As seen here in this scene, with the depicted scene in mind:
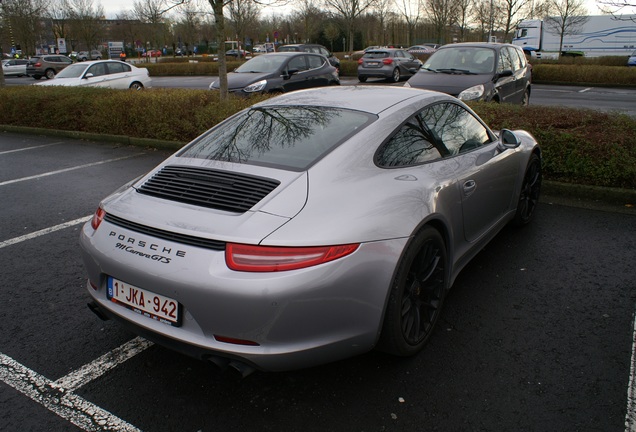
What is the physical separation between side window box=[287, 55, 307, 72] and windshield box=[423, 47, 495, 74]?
13.0 feet

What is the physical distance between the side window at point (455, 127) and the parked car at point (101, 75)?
1459 cm

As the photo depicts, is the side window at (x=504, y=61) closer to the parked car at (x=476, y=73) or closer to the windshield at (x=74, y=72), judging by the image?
the parked car at (x=476, y=73)

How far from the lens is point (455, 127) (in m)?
3.82

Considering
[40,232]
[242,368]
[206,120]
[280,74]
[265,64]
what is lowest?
[40,232]

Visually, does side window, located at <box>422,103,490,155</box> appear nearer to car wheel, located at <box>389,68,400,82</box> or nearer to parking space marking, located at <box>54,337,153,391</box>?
parking space marking, located at <box>54,337,153,391</box>

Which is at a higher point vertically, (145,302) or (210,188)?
(210,188)

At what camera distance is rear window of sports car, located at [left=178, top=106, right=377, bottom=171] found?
3.02 meters

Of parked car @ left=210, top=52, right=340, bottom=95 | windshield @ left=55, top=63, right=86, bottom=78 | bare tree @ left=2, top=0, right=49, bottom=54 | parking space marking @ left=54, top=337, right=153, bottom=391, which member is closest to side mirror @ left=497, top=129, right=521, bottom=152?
parking space marking @ left=54, top=337, right=153, bottom=391

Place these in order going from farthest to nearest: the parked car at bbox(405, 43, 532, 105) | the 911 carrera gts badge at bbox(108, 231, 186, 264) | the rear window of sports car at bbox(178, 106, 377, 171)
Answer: the parked car at bbox(405, 43, 532, 105)
the rear window of sports car at bbox(178, 106, 377, 171)
the 911 carrera gts badge at bbox(108, 231, 186, 264)

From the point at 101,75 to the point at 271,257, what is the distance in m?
17.2

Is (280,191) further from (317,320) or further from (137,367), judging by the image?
(137,367)

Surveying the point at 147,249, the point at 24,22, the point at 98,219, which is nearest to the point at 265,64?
the point at 98,219

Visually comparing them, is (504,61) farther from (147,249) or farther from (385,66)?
(385,66)

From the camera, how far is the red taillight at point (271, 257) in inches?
90.7
